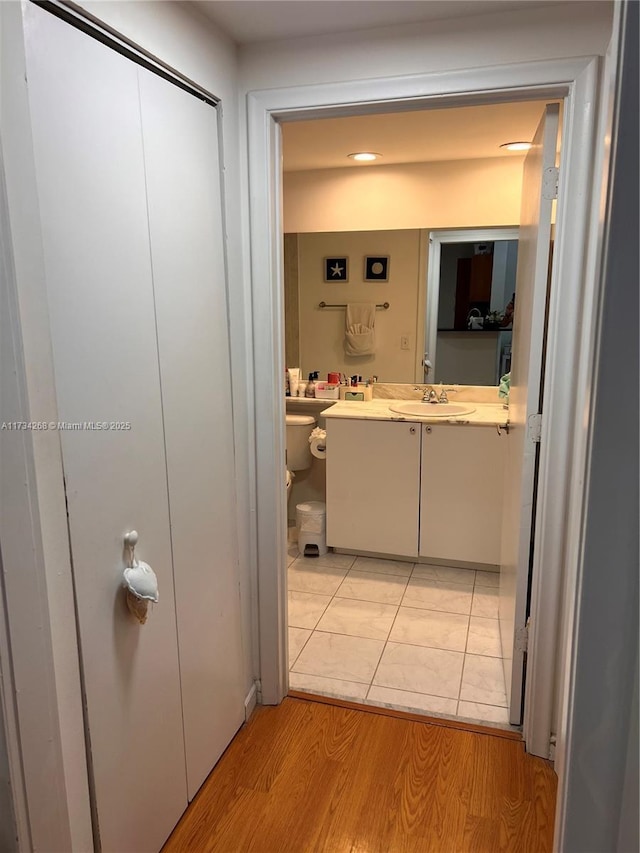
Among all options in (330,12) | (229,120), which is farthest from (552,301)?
(229,120)

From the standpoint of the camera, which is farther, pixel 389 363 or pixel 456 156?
pixel 389 363

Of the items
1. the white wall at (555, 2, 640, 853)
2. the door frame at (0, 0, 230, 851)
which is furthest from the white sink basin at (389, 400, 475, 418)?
the white wall at (555, 2, 640, 853)

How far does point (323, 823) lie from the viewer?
1.72 metres

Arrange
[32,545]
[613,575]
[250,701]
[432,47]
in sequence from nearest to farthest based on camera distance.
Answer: [613,575], [32,545], [432,47], [250,701]

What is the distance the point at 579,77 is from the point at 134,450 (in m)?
1.51

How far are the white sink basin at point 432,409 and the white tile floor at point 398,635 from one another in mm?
883

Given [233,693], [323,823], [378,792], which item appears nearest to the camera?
→ [323,823]

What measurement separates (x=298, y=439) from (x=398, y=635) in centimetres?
141

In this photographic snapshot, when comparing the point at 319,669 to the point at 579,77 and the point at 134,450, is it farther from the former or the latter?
the point at 579,77

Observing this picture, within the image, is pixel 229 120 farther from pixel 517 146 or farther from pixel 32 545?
pixel 517 146

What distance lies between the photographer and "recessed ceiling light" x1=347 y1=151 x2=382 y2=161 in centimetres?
311

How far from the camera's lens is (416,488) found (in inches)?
127

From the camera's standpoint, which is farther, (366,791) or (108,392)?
(366,791)

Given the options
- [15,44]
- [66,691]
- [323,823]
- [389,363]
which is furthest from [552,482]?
[389,363]
